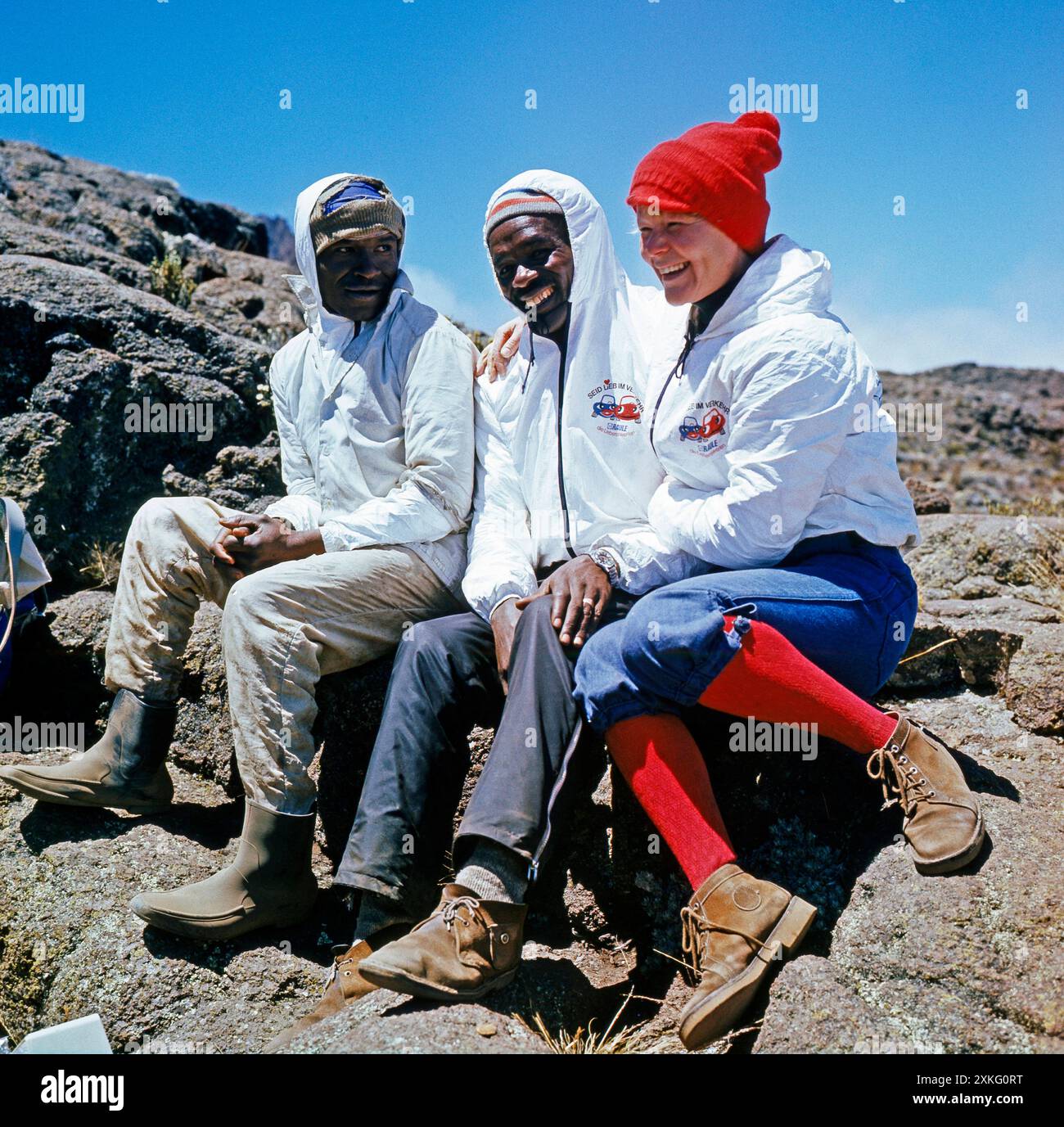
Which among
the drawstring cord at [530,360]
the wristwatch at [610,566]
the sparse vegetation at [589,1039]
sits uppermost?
the drawstring cord at [530,360]

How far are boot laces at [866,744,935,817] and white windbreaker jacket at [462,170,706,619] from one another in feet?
3.44

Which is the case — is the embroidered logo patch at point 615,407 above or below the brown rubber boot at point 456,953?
above

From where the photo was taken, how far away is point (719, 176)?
320 cm

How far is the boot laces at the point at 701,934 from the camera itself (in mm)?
2693

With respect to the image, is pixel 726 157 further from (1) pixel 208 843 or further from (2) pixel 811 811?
(1) pixel 208 843

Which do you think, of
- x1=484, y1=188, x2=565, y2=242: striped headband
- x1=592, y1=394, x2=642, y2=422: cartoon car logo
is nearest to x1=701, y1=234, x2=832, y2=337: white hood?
x1=592, y1=394, x2=642, y2=422: cartoon car logo

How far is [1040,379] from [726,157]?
33.4 meters

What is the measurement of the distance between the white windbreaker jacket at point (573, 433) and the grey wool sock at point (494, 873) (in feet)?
3.00

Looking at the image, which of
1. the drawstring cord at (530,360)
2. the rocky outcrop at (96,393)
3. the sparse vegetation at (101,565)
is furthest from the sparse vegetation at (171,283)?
the drawstring cord at (530,360)

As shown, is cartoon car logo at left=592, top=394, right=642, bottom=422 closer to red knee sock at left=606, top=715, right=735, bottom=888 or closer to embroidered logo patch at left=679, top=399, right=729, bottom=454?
embroidered logo patch at left=679, top=399, right=729, bottom=454

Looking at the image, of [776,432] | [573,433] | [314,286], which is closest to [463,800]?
[573,433]

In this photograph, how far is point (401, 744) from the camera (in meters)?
3.23

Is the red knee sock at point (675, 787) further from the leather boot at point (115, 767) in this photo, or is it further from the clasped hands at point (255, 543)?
the leather boot at point (115, 767)

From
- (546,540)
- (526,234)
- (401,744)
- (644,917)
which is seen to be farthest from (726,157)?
(644,917)
